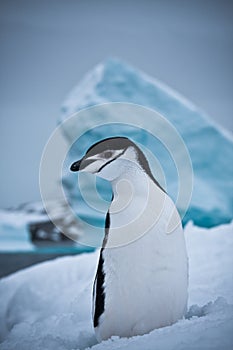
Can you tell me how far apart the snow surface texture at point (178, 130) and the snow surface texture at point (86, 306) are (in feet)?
5.72

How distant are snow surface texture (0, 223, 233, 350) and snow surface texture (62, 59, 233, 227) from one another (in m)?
1.74

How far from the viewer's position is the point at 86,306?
61.5 inches

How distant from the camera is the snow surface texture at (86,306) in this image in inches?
37.5

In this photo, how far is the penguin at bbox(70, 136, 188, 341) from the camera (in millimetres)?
1042

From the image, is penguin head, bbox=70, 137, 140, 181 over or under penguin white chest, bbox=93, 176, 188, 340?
over

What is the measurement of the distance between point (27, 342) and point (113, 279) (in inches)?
12.5

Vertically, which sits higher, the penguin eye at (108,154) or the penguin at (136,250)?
the penguin eye at (108,154)

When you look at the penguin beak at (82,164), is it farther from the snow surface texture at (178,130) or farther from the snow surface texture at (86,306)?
the snow surface texture at (178,130)

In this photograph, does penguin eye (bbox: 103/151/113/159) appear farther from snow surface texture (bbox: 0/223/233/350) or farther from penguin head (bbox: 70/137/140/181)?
snow surface texture (bbox: 0/223/233/350)

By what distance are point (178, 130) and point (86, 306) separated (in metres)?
2.80

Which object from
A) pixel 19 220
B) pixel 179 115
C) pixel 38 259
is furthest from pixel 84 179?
pixel 19 220

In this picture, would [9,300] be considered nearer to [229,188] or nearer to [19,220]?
[229,188]

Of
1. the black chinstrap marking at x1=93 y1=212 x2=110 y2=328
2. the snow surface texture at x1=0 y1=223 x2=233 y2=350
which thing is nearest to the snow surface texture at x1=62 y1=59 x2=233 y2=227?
the snow surface texture at x1=0 y1=223 x2=233 y2=350

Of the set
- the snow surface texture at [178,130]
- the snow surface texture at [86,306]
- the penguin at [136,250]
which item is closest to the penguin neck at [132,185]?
the penguin at [136,250]
